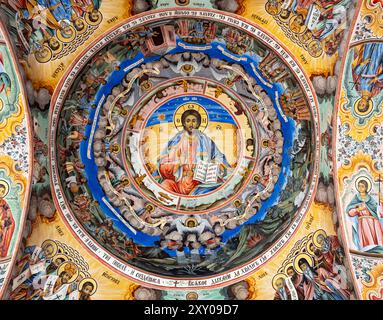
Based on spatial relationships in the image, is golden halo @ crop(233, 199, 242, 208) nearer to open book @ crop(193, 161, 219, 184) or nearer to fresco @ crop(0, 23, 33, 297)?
open book @ crop(193, 161, 219, 184)

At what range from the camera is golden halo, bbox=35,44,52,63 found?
15.1m

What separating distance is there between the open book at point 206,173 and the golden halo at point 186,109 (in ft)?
3.58

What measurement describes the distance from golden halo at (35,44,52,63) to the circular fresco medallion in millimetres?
760

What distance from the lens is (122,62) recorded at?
1630 centimetres

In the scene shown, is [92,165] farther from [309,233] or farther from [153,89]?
[309,233]

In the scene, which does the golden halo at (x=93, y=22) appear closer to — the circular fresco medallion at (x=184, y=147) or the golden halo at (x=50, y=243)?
the circular fresco medallion at (x=184, y=147)

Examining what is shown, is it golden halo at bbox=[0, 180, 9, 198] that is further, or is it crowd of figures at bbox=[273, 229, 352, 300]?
crowd of figures at bbox=[273, 229, 352, 300]

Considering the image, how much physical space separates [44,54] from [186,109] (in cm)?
451

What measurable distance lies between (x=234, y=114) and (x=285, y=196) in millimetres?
2893

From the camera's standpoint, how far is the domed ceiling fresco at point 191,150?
583 inches

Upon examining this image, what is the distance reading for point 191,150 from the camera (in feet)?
57.0

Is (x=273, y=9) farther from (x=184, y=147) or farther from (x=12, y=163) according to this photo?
(x=12, y=163)

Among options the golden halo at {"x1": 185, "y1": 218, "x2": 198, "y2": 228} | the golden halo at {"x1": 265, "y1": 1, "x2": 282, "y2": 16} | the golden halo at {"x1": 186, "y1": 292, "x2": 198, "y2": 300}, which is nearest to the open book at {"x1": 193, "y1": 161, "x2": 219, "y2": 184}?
the golden halo at {"x1": 185, "y1": 218, "x2": 198, "y2": 228}
